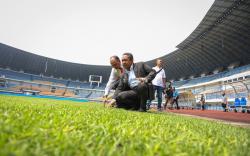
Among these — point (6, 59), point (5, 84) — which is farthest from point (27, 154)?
point (6, 59)

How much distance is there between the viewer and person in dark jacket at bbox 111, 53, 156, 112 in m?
5.04

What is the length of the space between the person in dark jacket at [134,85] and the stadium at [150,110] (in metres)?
0.72

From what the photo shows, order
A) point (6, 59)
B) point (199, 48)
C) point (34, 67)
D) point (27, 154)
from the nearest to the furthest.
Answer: point (27, 154) < point (199, 48) < point (6, 59) < point (34, 67)

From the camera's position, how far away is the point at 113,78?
6.20m

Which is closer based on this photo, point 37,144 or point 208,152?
point 37,144

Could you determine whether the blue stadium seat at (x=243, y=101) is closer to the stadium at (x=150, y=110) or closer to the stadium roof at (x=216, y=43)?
the stadium at (x=150, y=110)

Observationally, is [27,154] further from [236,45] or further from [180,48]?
[180,48]

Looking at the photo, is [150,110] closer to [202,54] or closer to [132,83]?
[132,83]

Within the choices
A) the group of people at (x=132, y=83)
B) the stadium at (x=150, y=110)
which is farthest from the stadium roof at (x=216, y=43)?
the group of people at (x=132, y=83)

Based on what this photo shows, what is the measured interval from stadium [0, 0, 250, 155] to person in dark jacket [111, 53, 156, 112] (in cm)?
72

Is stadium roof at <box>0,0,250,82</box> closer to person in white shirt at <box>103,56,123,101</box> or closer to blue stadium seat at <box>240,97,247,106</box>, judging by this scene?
blue stadium seat at <box>240,97,247,106</box>

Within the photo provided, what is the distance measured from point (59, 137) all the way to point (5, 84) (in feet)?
155

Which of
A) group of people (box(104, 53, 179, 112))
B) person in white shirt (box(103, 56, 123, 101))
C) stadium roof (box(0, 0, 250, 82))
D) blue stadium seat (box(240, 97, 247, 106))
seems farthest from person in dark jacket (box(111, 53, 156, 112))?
stadium roof (box(0, 0, 250, 82))

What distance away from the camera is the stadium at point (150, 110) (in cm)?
107
